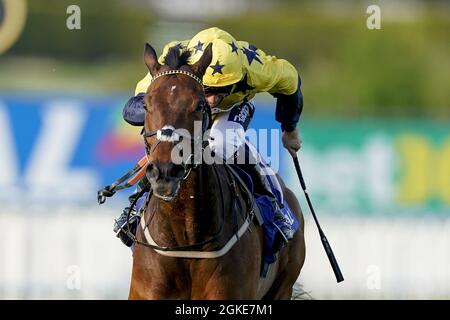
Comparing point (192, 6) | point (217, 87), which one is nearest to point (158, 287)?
point (217, 87)

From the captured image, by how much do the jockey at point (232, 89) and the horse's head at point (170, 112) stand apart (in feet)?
0.40

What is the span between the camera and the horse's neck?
5.50 m

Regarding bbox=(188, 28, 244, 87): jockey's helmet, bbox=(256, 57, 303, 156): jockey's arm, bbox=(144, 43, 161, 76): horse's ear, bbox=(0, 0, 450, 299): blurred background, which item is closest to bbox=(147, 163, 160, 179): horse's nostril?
bbox=(144, 43, 161, 76): horse's ear

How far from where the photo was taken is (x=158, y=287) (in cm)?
559

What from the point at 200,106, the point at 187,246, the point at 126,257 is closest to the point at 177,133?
the point at 200,106

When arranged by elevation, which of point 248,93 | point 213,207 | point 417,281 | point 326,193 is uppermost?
point 248,93

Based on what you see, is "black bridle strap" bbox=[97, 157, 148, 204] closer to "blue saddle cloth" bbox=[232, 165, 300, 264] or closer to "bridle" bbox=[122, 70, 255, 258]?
"bridle" bbox=[122, 70, 255, 258]

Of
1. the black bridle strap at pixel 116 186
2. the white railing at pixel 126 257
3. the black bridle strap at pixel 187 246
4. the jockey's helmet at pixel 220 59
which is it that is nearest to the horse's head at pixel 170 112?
the jockey's helmet at pixel 220 59

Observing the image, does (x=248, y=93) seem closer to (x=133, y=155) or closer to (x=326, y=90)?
(x=133, y=155)

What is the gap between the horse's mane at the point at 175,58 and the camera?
5363 millimetres

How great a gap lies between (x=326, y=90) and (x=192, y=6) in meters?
4.52

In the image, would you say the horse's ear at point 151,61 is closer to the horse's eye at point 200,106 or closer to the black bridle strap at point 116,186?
the horse's eye at point 200,106

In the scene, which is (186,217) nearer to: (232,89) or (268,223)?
(232,89)

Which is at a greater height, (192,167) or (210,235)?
(192,167)
